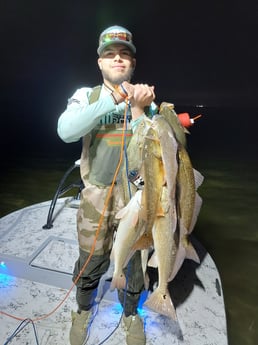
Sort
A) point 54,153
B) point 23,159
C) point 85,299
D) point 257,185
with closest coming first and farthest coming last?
1. point 85,299
2. point 257,185
3. point 23,159
4. point 54,153

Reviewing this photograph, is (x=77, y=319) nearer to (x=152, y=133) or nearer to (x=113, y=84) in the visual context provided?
(x=152, y=133)

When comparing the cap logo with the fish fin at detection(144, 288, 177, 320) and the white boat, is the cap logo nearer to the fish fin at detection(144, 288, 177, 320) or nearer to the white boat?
the fish fin at detection(144, 288, 177, 320)

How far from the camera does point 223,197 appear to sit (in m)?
11.6

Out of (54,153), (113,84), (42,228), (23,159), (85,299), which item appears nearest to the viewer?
(113,84)

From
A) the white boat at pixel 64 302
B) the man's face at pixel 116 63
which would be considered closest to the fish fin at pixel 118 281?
the white boat at pixel 64 302

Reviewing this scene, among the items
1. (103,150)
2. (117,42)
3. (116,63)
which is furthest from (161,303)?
(117,42)

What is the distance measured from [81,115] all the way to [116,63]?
667mm

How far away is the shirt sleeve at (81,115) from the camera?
230cm

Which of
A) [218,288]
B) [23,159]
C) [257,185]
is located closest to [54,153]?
[23,159]

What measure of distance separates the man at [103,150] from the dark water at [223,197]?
280 cm

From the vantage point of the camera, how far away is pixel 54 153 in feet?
64.9

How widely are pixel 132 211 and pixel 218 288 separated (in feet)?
8.17

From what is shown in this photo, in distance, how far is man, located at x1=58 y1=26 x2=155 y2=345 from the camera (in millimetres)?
2322

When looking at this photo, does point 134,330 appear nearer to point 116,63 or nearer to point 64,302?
point 64,302
